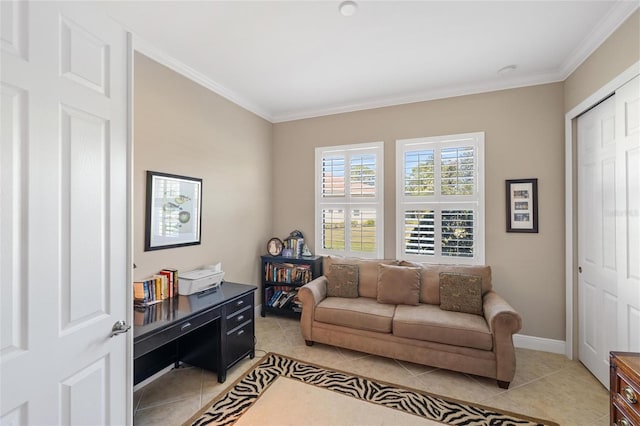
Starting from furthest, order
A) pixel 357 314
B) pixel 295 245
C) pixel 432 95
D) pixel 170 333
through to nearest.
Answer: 1. pixel 295 245
2. pixel 432 95
3. pixel 357 314
4. pixel 170 333

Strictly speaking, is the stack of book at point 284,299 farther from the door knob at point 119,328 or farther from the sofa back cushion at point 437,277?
the door knob at point 119,328

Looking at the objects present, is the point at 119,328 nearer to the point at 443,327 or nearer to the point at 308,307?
the point at 308,307

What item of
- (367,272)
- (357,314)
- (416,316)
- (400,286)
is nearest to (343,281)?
(367,272)

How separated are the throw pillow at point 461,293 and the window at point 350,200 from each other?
970 mm

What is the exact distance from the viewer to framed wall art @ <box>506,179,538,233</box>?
9.99 ft

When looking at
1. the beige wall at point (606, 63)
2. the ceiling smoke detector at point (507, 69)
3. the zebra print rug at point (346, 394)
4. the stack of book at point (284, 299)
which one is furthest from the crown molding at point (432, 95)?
the zebra print rug at point (346, 394)

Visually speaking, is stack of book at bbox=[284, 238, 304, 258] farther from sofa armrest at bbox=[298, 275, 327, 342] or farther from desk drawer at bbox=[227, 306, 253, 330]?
desk drawer at bbox=[227, 306, 253, 330]

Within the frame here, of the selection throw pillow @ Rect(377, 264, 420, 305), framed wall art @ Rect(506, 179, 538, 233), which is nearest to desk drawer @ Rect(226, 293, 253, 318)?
throw pillow @ Rect(377, 264, 420, 305)

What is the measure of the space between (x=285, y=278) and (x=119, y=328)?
2627mm

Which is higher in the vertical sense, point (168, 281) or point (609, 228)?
point (609, 228)

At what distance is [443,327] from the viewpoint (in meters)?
2.52

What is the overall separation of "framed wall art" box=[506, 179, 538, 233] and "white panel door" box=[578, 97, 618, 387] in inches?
14.5

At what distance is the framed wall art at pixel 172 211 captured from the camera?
2.50 meters

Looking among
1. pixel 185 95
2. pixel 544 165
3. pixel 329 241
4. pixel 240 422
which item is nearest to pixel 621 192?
pixel 544 165
